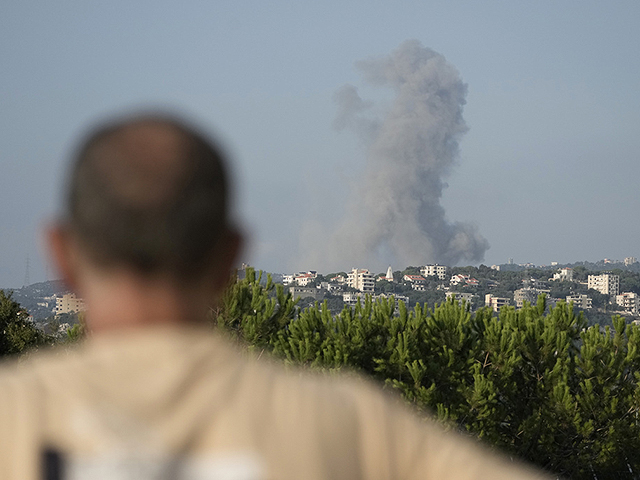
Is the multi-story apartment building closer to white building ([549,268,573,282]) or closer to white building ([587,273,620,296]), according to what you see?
white building ([587,273,620,296])

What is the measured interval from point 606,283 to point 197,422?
152738 mm

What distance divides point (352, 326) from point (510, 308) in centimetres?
514

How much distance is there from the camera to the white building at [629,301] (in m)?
138

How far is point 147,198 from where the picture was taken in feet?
3.28

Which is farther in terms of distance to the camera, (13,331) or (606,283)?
(606,283)

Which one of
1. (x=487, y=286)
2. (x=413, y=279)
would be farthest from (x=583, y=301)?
(x=413, y=279)

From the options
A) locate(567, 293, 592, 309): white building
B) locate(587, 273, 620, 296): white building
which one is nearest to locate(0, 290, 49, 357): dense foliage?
locate(567, 293, 592, 309): white building

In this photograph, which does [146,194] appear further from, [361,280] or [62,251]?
[361,280]

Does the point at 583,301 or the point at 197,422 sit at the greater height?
the point at 197,422

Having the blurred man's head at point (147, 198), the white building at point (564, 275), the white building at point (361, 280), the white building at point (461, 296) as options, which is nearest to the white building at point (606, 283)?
the white building at point (564, 275)

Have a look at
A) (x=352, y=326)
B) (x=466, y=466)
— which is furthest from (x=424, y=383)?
(x=466, y=466)

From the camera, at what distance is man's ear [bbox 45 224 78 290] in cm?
107

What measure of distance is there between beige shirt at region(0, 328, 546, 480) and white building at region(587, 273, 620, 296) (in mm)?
148559

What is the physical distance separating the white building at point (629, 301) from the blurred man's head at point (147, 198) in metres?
145
